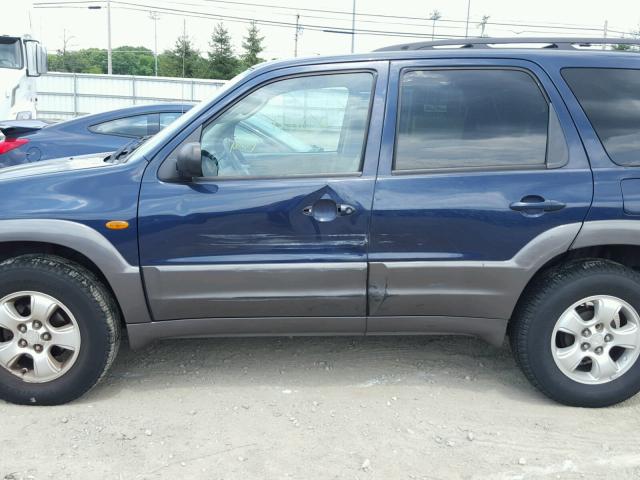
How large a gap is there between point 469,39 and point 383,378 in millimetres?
1993

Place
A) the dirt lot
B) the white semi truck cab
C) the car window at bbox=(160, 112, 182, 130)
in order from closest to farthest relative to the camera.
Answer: the dirt lot < the car window at bbox=(160, 112, 182, 130) < the white semi truck cab

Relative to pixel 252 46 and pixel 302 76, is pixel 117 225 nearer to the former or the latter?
pixel 302 76

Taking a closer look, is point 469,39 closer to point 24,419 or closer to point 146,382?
point 146,382

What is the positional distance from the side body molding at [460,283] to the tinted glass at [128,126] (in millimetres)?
4536

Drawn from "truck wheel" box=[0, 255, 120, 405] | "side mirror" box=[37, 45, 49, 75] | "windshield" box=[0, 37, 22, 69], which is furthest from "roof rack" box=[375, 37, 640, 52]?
"side mirror" box=[37, 45, 49, 75]

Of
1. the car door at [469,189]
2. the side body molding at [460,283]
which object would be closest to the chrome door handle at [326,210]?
the car door at [469,189]

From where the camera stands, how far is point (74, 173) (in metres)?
3.03

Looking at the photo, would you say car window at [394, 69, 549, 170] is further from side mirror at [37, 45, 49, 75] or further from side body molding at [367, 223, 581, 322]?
side mirror at [37, 45, 49, 75]

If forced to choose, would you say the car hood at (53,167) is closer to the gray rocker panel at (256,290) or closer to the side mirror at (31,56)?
the gray rocker panel at (256,290)

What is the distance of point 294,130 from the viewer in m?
3.12

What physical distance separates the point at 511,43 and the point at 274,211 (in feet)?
5.26

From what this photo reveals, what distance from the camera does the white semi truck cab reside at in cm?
1076

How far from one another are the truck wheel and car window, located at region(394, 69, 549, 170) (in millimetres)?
1769

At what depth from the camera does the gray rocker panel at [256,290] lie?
9.83ft
